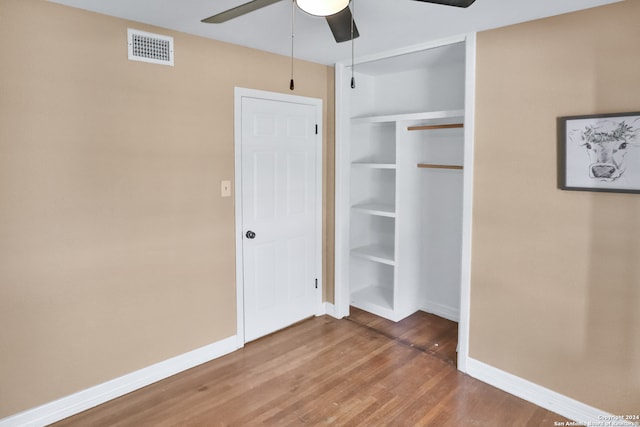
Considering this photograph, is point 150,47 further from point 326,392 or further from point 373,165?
point 326,392

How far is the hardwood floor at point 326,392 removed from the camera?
238 centimetres

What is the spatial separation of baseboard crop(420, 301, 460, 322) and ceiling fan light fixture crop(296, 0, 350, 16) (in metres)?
3.03

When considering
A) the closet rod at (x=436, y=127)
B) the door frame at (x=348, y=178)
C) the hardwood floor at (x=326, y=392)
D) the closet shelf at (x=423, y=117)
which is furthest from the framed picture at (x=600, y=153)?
the hardwood floor at (x=326, y=392)

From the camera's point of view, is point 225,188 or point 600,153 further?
point 225,188

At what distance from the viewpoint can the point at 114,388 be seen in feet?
8.45

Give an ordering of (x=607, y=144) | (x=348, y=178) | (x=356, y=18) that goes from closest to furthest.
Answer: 1. (x=607, y=144)
2. (x=356, y=18)
3. (x=348, y=178)

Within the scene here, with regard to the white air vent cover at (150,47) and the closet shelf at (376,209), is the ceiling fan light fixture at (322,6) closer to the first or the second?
the white air vent cover at (150,47)

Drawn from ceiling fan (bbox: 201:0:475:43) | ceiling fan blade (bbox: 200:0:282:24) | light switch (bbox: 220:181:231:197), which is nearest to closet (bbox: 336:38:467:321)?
light switch (bbox: 220:181:231:197)

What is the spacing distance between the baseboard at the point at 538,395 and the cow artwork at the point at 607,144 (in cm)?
134

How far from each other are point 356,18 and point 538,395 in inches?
102

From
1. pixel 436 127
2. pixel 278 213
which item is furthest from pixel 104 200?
pixel 436 127

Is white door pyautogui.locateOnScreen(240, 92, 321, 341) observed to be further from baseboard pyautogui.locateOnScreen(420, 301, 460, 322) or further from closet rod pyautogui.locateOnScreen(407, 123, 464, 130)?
baseboard pyautogui.locateOnScreen(420, 301, 460, 322)

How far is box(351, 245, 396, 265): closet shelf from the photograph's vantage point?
378 cm

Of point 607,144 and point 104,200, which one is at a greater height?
point 607,144
